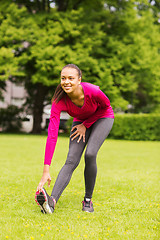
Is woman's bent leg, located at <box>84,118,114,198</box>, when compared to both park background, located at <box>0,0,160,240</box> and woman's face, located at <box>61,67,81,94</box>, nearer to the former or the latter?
woman's face, located at <box>61,67,81,94</box>

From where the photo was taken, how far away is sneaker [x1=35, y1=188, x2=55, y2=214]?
3.98 metres

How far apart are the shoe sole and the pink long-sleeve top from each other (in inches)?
15.2

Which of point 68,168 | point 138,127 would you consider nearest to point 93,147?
point 68,168

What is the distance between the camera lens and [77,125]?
4.66 meters

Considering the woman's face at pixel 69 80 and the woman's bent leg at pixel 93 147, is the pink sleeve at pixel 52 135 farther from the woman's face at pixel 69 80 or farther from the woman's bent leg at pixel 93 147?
the woman's bent leg at pixel 93 147

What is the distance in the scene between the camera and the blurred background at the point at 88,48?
70.4 feet

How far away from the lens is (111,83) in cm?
2186

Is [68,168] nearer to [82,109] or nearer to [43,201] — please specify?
[43,201]

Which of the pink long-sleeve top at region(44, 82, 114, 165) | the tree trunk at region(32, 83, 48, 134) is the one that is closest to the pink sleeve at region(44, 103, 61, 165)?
the pink long-sleeve top at region(44, 82, 114, 165)

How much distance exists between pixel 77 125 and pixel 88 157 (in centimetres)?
55

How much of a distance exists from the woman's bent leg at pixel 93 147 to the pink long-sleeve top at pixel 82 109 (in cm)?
12

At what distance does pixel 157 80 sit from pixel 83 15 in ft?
23.9

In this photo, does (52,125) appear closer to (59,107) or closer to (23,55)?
(59,107)

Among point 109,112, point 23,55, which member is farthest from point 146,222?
point 23,55
